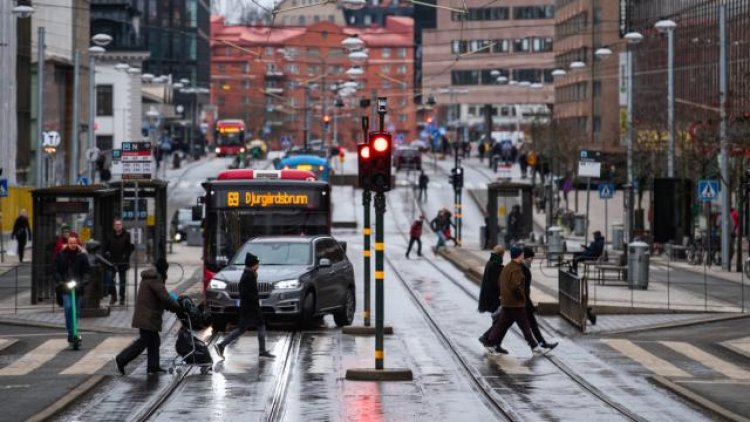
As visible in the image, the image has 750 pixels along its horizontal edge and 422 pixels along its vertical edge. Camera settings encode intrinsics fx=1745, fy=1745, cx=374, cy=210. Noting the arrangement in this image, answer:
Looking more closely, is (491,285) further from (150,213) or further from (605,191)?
(605,191)

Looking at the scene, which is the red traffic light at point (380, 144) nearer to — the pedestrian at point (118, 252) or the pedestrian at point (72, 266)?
the pedestrian at point (72, 266)

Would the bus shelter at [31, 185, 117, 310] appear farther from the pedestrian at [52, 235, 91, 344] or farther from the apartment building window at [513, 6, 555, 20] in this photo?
the apartment building window at [513, 6, 555, 20]

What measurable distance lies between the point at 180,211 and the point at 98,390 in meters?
52.0

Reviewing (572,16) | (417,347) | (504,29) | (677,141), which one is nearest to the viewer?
(417,347)

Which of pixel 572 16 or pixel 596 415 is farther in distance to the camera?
pixel 572 16

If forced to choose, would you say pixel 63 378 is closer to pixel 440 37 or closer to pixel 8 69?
pixel 8 69

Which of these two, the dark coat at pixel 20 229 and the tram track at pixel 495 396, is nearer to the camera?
the tram track at pixel 495 396

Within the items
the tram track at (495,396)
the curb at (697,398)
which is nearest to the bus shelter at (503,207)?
the tram track at (495,396)

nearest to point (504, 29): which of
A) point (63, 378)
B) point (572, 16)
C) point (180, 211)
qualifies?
point (572, 16)

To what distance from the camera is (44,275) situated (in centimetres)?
3412

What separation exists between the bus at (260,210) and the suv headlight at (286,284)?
16.9 ft

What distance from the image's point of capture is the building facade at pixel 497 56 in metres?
139

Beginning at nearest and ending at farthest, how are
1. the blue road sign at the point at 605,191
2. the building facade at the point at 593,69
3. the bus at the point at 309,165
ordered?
the blue road sign at the point at 605,191 < the bus at the point at 309,165 < the building facade at the point at 593,69

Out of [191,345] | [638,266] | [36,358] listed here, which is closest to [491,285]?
[191,345]
